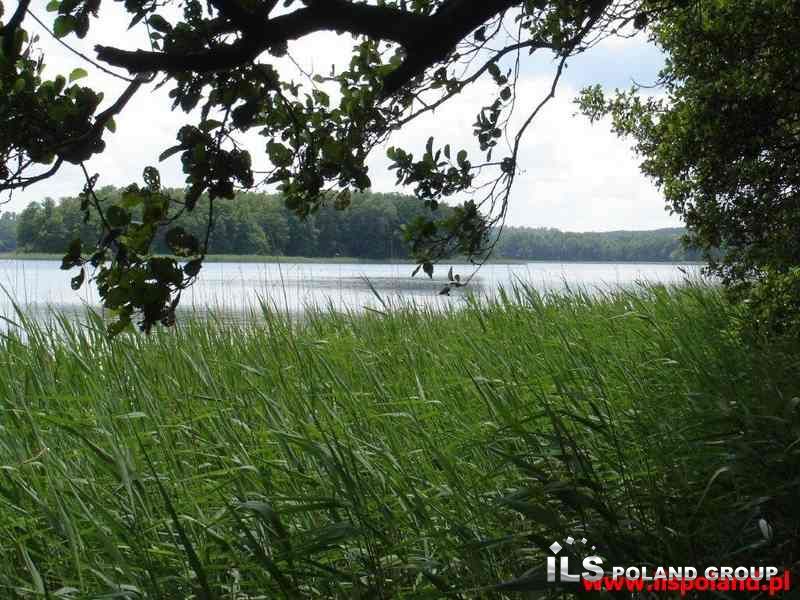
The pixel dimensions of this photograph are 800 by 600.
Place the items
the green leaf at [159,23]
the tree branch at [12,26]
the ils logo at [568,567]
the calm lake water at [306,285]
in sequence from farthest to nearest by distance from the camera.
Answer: the calm lake water at [306,285] → the green leaf at [159,23] → the ils logo at [568,567] → the tree branch at [12,26]

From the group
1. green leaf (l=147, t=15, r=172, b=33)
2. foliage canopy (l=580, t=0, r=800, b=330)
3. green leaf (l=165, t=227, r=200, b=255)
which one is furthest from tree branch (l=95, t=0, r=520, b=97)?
foliage canopy (l=580, t=0, r=800, b=330)

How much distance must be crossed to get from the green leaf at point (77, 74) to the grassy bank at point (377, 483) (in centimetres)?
82

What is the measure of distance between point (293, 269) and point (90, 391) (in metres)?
3.22

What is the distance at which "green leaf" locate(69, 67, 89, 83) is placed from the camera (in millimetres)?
1951

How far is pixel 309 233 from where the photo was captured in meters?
13.0

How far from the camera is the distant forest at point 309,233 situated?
12.8ft

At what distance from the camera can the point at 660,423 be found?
8.15 feet

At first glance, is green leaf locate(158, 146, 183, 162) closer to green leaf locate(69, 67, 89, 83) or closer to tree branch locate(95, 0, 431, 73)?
tree branch locate(95, 0, 431, 73)

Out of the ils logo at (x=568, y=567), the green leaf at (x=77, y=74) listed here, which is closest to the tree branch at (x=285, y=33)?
the green leaf at (x=77, y=74)

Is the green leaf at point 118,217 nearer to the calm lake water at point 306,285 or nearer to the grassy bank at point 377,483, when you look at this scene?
the grassy bank at point 377,483

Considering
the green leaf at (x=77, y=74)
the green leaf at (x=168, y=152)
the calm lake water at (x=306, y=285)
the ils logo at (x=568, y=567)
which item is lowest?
the ils logo at (x=568, y=567)

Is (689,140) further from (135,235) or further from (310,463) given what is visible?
(135,235)

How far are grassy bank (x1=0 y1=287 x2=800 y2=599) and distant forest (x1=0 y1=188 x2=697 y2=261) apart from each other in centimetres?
58

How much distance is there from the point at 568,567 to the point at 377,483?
683 millimetres
